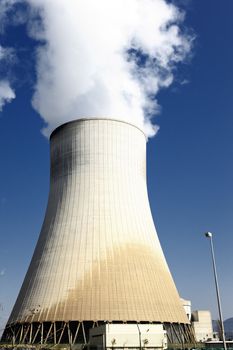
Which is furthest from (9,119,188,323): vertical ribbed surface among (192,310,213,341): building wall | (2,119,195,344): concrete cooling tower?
(192,310,213,341): building wall

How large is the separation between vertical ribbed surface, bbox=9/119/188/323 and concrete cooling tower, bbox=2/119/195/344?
0.18 feet

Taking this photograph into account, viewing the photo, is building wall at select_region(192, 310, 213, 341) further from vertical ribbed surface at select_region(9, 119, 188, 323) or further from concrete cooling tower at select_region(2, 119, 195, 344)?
vertical ribbed surface at select_region(9, 119, 188, 323)

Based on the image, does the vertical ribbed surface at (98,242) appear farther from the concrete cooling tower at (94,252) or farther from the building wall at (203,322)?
the building wall at (203,322)

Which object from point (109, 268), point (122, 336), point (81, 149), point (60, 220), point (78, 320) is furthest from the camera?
point (81, 149)

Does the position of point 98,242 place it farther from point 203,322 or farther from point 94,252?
point 203,322

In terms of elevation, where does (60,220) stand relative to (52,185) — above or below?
below

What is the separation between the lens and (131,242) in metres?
23.7

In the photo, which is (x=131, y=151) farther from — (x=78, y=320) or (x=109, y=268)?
A: (x=78, y=320)

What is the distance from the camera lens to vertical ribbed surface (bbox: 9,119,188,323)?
71.6 feet

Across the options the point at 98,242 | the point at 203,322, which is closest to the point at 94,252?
the point at 98,242

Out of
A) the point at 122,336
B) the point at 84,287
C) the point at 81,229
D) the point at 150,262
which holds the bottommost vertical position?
the point at 122,336

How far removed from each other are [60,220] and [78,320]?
6024 mm

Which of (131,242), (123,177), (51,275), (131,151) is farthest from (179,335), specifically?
(131,151)

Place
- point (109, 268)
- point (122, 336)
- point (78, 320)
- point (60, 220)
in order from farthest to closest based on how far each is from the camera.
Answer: point (60, 220) < point (109, 268) < point (78, 320) < point (122, 336)
